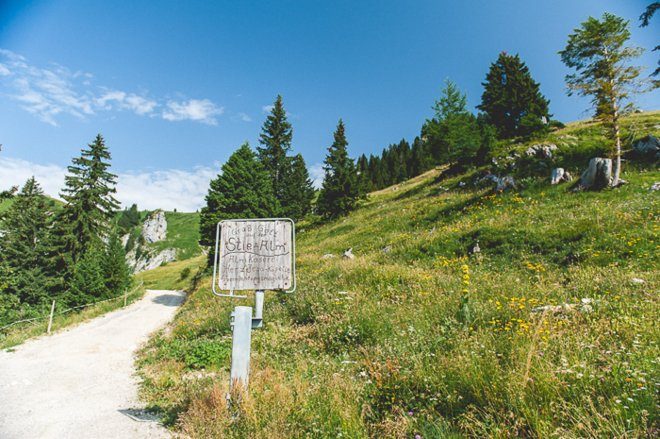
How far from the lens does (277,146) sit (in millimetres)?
46094

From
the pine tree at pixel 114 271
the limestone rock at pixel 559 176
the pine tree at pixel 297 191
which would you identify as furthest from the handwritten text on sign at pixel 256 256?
the pine tree at pixel 297 191

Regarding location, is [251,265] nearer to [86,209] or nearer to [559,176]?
[559,176]

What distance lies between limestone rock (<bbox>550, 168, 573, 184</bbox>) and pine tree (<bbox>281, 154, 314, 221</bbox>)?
2851 cm

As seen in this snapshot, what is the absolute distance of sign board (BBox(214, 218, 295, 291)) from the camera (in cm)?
498

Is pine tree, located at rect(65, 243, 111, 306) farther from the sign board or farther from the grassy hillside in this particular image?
the sign board

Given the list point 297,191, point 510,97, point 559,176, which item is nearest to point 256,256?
point 559,176

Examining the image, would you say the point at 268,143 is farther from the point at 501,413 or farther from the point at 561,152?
the point at 501,413

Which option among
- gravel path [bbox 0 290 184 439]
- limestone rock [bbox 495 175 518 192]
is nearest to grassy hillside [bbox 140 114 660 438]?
gravel path [bbox 0 290 184 439]

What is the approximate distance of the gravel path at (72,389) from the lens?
5344mm

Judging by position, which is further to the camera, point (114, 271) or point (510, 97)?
point (510, 97)

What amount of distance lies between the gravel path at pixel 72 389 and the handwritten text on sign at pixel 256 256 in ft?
9.42

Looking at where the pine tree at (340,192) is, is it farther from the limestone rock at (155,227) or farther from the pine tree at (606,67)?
the limestone rock at (155,227)

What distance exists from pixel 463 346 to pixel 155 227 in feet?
527

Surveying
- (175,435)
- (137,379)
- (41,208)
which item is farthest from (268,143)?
(175,435)
